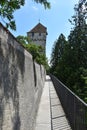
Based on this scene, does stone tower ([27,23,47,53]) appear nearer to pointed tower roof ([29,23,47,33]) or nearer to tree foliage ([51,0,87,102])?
pointed tower roof ([29,23,47,33])

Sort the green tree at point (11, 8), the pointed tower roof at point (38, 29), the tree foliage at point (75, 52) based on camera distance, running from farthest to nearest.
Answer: the pointed tower roof at point (38, 29), the tree foliage at point (75, 52), the green tree at point (11, 8)

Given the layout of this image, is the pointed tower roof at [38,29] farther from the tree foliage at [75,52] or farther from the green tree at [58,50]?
the tree foliage at [75,52]

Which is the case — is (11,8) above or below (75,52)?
below

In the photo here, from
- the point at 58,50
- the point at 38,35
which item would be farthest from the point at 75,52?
the point at 38,35

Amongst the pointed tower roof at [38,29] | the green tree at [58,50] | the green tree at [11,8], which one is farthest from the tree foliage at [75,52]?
the green tree at [11,8]

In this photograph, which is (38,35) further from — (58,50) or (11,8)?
(11,8)

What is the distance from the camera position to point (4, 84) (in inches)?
173

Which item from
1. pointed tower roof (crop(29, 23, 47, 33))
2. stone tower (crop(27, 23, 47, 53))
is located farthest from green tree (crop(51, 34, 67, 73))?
pointed tower roof (crop(29, 23, 47, 33))

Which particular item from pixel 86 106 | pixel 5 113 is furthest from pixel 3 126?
pixel 86 106

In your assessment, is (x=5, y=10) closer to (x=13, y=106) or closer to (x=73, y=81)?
(x=13, y=106)

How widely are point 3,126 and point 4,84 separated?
64cm

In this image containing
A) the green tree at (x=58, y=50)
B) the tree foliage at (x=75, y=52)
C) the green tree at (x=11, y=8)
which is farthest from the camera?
the green tree at (x=58, y=50)

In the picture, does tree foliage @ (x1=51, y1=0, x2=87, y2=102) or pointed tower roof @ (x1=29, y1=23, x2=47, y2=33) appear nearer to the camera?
tree foliage @ (x1=51, y1=0, x2=87, y2=102)

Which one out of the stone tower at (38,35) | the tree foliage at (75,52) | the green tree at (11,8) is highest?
the stone tower at (38,35)
